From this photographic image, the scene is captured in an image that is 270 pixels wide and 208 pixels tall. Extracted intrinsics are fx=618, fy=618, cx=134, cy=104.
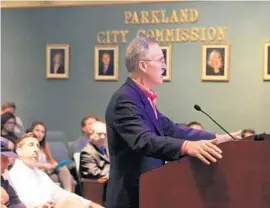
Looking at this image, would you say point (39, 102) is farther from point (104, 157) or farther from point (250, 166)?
point (250, 166)

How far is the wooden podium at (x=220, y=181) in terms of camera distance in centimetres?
184

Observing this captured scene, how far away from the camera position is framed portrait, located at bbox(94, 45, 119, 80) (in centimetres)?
791

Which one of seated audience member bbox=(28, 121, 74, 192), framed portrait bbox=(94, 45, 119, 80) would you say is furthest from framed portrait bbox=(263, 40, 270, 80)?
seated audience member bbox=(28, 121, 74, 192)

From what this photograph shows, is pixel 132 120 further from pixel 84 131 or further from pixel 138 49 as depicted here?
pixel 84 131

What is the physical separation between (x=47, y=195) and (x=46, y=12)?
4602 millimetres

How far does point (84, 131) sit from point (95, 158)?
1.57 m

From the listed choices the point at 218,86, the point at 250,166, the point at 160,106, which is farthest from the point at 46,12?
the point at 250,166

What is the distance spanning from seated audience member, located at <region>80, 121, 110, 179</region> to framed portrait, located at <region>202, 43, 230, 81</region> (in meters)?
2.14

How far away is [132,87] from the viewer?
2.26 meters

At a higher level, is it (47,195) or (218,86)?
(218,86)

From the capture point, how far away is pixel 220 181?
1.89 m

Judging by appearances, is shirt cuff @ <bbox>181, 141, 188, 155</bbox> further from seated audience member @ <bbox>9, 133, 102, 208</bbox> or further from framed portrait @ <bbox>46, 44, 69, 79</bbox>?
framed portrait @ <bbox>46, 44, 69, 79</bbox>

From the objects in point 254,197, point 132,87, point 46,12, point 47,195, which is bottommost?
point 47,195

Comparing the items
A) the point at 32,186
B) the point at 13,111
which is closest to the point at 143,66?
the point at 32,186
